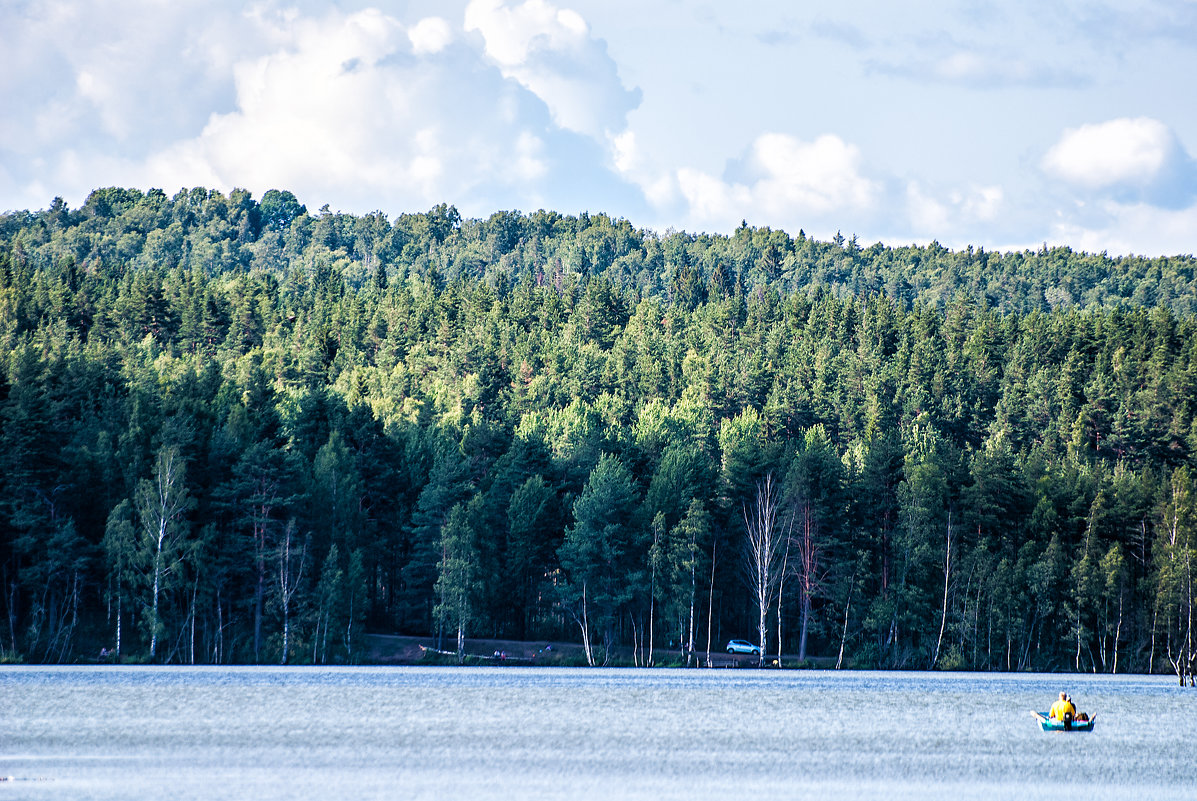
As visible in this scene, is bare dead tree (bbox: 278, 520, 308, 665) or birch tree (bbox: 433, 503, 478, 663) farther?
birch tree (bbox: 433, 503, 478, 663)

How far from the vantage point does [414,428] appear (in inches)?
4466

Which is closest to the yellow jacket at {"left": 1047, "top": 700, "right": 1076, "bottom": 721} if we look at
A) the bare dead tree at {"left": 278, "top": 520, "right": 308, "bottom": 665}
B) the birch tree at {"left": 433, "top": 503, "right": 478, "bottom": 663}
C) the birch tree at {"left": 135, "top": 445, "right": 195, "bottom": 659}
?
the birch tree at {"left": 433, "top": 503, "right": 478, "bottom": 663}

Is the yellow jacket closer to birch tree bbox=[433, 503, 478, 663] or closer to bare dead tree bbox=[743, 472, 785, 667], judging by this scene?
bare dead tree bbox=[743, 472, 785, 667]

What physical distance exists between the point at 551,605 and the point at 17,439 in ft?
119

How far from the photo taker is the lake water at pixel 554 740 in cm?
3684

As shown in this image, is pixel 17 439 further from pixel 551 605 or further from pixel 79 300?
pixel 79 300

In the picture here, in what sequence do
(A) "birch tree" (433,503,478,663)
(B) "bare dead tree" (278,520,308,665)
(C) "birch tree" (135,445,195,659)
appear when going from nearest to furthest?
(C) "birch tree" (135,445,195,659)
(B) "bare dead tree" (278,520,308,665)
(A) "birch tree" (433,503,478,663)

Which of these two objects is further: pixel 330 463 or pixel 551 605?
pixel 551 605

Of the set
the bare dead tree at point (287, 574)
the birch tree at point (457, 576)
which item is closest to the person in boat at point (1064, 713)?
the birch tree at point (457, 576)

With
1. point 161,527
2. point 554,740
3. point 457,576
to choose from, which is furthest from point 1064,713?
point 161,527

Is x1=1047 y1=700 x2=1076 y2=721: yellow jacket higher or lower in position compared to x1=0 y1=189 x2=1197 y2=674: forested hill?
lower

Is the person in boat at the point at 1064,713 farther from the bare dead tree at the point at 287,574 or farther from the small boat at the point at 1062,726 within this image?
the bare dead tree at the point at 287,574

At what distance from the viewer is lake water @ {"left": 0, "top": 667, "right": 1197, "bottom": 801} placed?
36.8 metres

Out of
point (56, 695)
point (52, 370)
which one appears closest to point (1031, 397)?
point (52, 370)
